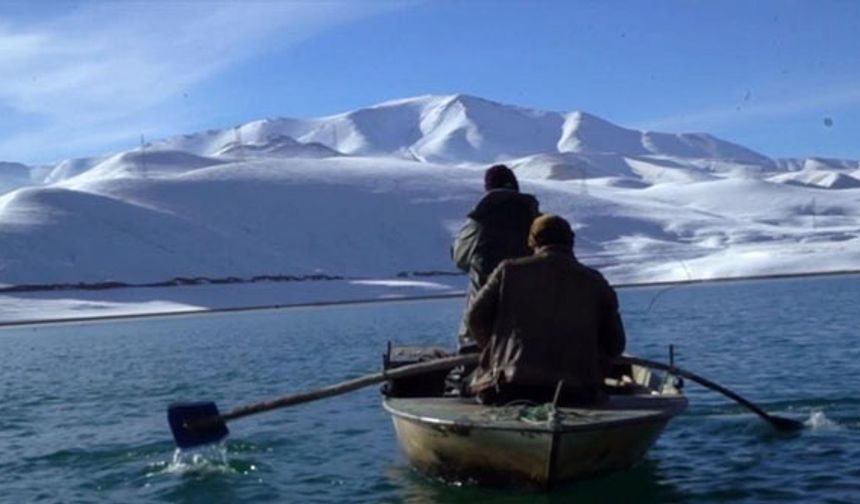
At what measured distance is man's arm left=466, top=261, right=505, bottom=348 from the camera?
37.3ft

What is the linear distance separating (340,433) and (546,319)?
19.0ft

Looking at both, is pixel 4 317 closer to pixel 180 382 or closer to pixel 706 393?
pixel 180 382

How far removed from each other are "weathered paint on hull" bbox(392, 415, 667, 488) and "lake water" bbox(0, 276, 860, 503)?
0.65 ft

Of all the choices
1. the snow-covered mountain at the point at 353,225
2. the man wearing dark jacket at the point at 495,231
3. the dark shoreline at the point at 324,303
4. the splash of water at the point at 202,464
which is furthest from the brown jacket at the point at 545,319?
the snow-covered mountain at the point at 353,225

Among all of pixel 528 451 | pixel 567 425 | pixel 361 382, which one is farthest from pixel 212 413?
pixel 567 425

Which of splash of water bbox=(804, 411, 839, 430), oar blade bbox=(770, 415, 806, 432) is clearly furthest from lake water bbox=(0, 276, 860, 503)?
oar blade bbox=(770, 415, 806, 432)

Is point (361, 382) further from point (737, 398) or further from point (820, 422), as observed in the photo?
point (820, 422)

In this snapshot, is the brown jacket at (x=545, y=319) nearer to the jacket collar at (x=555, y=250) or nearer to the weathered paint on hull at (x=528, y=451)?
the jacket collar at (x=555, y=250)

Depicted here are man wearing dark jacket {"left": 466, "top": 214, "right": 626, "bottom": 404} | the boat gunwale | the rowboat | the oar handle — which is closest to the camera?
the boat gunwale

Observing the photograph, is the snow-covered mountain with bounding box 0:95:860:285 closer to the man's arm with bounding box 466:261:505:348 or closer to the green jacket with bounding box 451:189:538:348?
the green jacket with bounding box 451:189:538:348

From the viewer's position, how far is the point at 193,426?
13750 millimetres

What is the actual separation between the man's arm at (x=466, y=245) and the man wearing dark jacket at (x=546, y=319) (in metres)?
1.63

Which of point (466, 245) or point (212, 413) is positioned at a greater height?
point (466, 245)

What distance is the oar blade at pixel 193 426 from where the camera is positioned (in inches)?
539
